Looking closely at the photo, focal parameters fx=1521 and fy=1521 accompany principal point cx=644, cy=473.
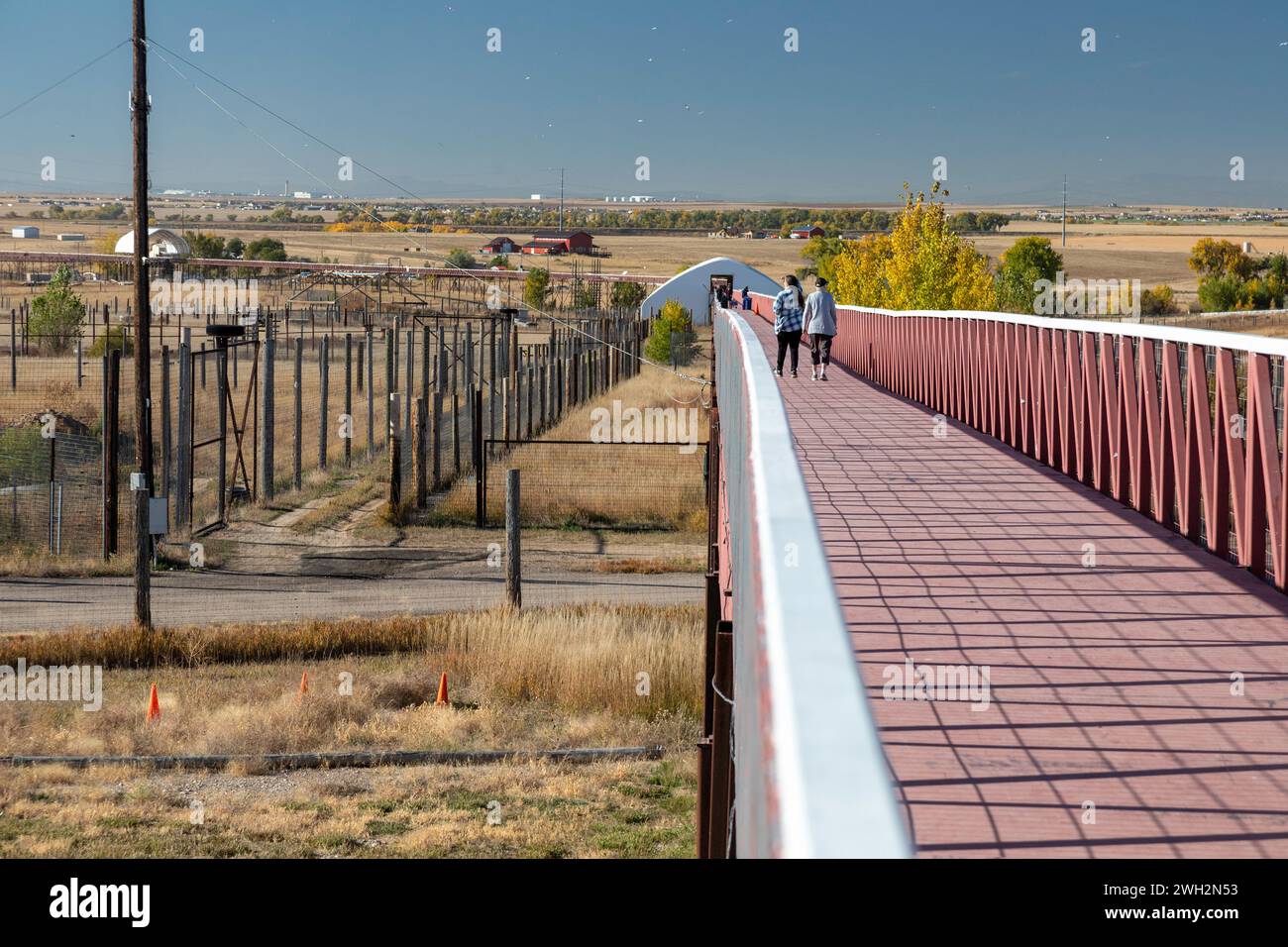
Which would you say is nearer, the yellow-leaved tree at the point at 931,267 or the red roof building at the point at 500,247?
the yellow-leaved tree at the point at 931,267

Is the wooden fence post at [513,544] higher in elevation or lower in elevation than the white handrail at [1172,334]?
lower

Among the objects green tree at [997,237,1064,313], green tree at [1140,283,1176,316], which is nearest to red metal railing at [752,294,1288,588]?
green tree at [997,237,1064,313]

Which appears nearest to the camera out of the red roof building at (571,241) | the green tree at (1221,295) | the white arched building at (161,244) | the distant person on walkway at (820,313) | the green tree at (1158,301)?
the distant person on walkway at (820,313)

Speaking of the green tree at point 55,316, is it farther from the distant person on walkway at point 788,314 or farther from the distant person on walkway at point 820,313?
the distant person on walkway at point 820,313

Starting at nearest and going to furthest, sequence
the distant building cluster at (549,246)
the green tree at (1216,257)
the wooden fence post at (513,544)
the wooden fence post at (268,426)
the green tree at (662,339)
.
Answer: the wooden fence post at (513,544)
the wooden fence post at (268,426)
the green tree at (662,339)
the green tree at (1216,257)
the distant building cluster at (549,246)

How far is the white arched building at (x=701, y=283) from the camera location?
3654 inches

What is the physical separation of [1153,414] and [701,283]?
86.6 metres

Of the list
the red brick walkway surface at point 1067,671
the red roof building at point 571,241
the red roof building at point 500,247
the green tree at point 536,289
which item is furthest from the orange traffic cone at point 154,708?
the red roof building at point 571,241

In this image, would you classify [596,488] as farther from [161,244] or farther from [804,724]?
[161,244]

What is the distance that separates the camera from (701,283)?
9519cm

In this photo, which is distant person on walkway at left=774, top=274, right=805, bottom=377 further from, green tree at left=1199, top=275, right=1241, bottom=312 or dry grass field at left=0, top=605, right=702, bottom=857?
green tree at left=1199, top=275, right=1241, bottom=312

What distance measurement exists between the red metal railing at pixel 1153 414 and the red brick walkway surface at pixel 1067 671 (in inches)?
9.6
